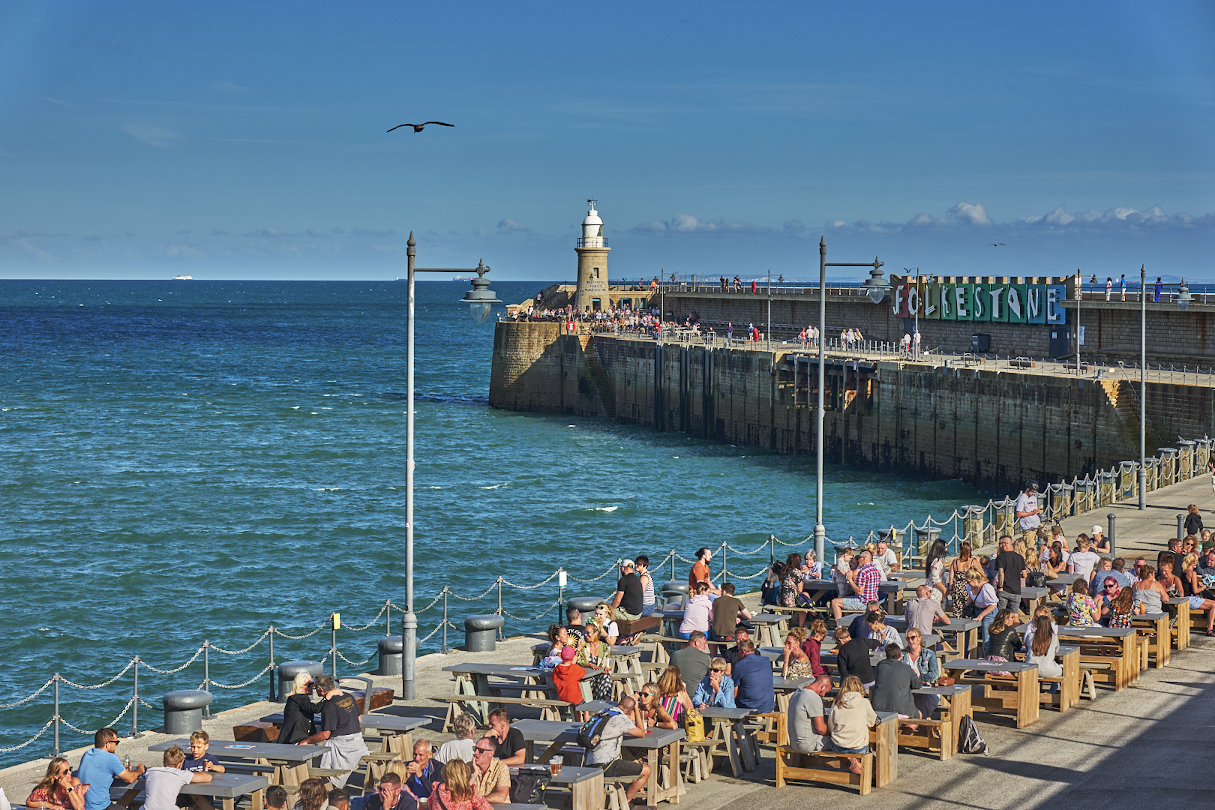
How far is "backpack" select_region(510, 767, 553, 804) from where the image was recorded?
10.4 metres

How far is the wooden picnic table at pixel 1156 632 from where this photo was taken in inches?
605

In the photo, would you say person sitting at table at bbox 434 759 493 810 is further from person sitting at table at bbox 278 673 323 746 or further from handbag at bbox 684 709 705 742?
handbag at bbox 684 709 705 742

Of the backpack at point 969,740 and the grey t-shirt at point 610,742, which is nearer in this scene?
the grey t-shirt at point 610,742

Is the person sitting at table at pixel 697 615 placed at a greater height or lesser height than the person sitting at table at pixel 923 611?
lesser

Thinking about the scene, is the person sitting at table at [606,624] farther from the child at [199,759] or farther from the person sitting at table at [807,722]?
the child at [199,759]

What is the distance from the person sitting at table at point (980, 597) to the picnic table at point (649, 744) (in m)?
5.66

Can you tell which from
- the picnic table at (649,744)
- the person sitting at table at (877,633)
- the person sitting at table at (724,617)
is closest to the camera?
the picnic table at (649,744)

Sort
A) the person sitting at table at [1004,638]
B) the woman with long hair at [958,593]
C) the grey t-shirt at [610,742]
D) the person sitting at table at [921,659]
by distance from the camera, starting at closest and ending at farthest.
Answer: the grey t-shirt at [610,742]
the person sitting at table at [921,659]
the person sitting at table at [1004,638]
the woman with long hair at [958,593]

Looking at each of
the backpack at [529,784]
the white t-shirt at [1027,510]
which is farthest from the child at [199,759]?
the white t-shirt at [1027,510]

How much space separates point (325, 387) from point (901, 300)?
142 ft

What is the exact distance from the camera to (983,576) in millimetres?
16375

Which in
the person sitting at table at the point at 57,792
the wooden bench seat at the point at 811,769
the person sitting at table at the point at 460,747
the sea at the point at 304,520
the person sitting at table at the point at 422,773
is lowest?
the sea at the point at 304,520

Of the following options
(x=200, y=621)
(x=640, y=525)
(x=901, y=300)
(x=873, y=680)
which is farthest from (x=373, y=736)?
(x=901, y=300)

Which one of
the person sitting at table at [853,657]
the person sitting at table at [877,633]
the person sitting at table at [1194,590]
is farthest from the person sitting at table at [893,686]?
the person sitting at table at [1194,590]
